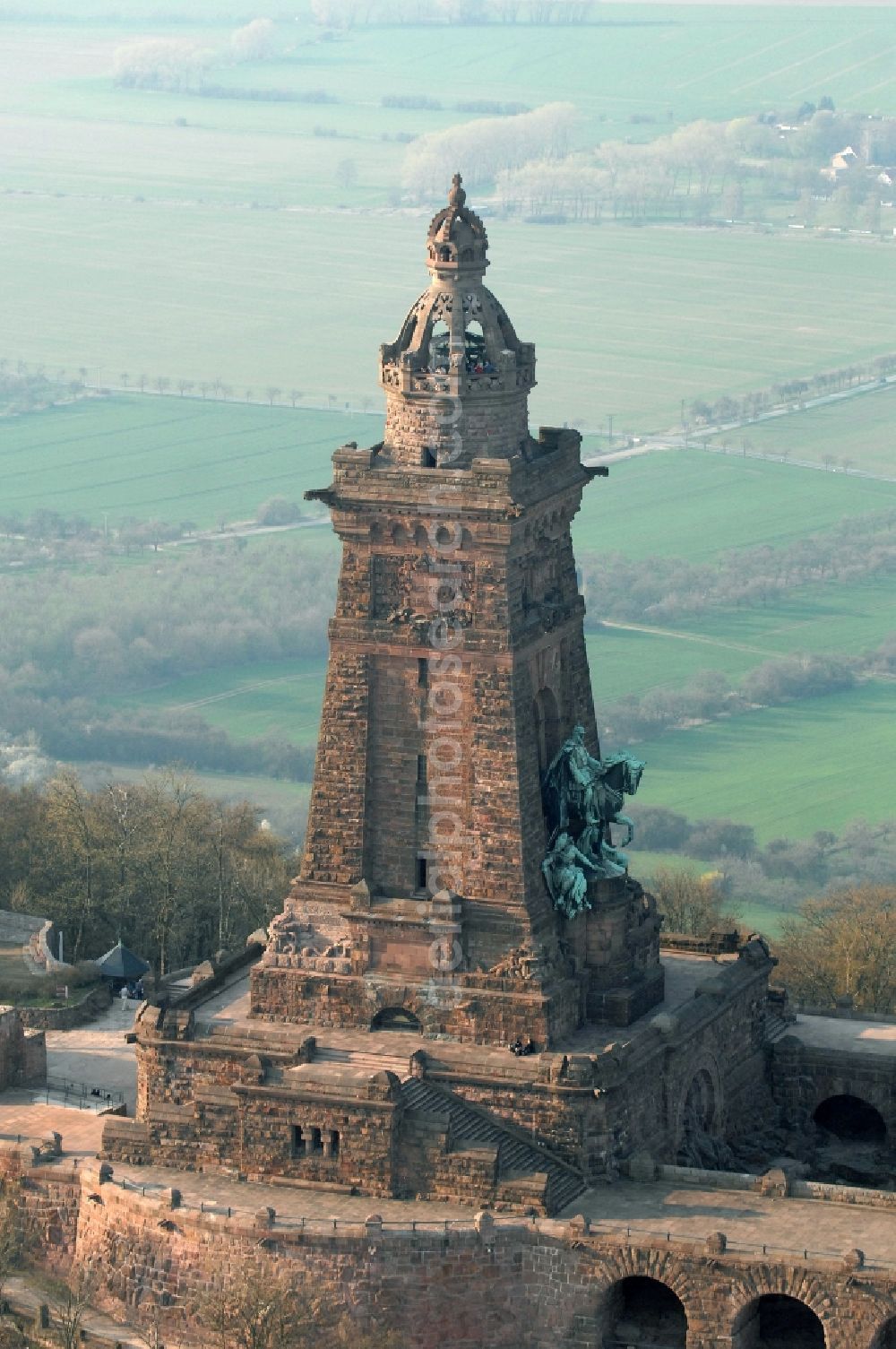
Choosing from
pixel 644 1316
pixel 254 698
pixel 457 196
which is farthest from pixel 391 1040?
pixel 254 698

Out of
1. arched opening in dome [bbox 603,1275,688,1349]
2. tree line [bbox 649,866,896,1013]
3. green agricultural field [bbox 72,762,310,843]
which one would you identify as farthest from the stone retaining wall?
green agricultural field [bbox 72,762,310,843]

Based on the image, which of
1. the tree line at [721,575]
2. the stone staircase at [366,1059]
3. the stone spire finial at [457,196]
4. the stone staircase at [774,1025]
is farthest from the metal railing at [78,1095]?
the tree line at [721,575]

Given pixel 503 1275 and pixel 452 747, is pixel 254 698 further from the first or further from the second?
pixel 503 1275

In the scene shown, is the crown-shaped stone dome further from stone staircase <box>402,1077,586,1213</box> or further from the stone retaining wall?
the stone retaining wall

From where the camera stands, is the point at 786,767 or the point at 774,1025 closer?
the point at 774,1025

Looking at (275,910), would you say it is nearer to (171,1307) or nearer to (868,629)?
(171,1307)
